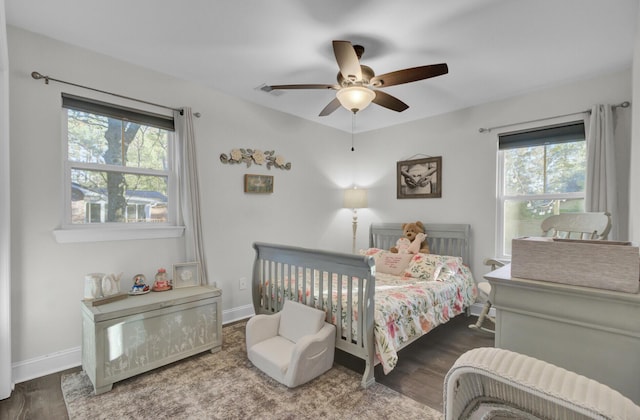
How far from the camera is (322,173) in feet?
14.4

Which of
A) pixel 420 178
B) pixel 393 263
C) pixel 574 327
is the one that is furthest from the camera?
pixel 420 178

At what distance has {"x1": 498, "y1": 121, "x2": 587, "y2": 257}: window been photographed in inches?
118

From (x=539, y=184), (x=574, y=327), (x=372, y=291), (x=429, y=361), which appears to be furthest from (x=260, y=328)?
(x=539, y=184)

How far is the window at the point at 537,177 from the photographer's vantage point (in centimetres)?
300

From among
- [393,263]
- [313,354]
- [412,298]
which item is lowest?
[313,354]

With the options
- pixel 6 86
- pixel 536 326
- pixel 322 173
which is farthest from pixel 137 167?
pixel 536 326

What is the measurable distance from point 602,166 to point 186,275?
3.83 m

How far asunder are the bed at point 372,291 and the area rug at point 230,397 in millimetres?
203

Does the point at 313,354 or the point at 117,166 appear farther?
the point at 117,166

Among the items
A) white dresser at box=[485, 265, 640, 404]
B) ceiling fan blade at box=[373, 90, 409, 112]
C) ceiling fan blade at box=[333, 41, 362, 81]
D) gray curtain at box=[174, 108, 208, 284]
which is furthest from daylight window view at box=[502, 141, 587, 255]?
gray curtain at box=[174, 108, 208, 284]

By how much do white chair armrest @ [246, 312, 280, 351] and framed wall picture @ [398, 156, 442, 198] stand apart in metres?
2.54

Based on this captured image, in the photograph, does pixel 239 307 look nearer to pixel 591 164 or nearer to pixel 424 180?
pixel 424 180

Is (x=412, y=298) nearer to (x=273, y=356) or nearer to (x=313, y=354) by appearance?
(x=313, y=354)

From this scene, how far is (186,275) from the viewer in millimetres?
2766
